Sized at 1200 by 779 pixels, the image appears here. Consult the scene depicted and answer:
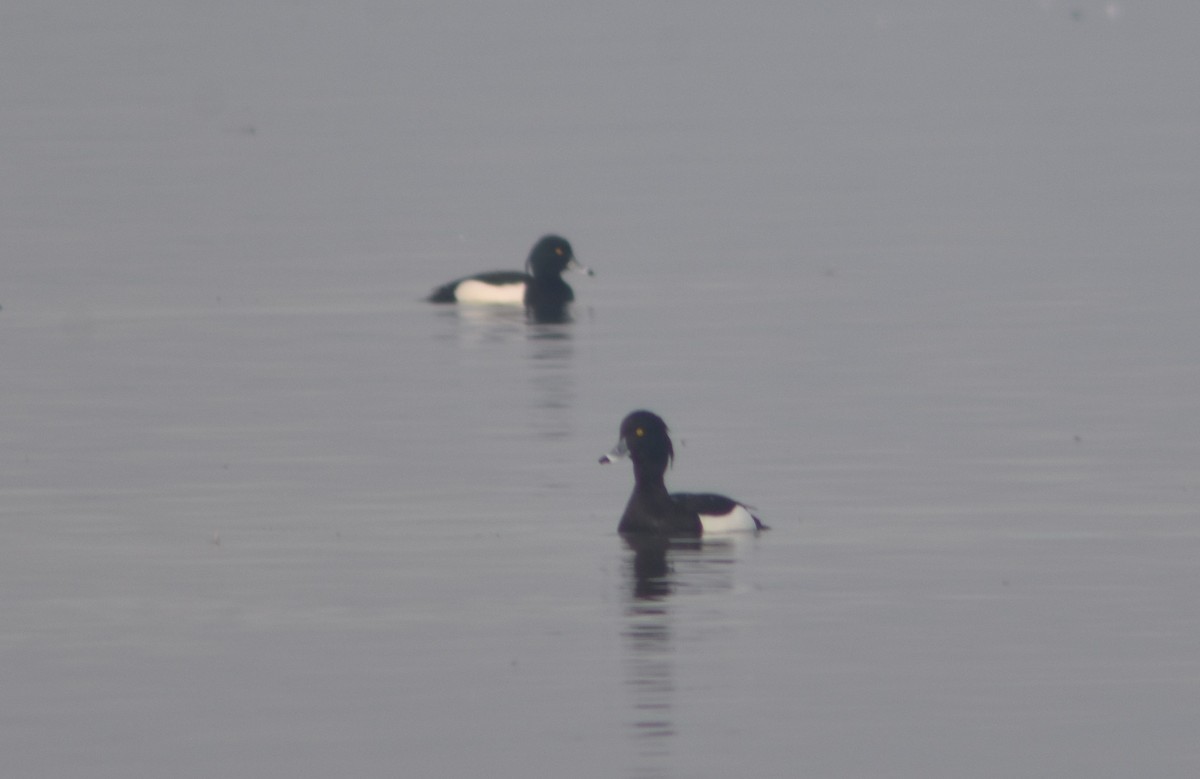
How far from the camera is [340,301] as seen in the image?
31.1 meters

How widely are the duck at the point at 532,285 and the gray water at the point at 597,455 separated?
801 millimetres

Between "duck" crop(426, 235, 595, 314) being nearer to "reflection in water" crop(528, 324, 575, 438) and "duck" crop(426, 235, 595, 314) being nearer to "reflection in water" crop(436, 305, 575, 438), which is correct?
"reflection in water" crop(436, 305, 575, 438)

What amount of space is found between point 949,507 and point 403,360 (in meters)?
9.15

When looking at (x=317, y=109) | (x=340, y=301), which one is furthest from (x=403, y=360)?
(x=317, y=109)

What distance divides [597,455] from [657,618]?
5.84 metres

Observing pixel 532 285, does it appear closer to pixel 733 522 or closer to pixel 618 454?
pixel 618 454

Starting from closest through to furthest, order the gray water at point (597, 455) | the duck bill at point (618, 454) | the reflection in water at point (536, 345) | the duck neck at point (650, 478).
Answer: the gray water at point (597, 455)
the duck neck at point (650, 478)
the duck bill at point (618, 454)
the reflection in water at point (536, 345)

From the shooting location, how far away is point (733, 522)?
17312mm

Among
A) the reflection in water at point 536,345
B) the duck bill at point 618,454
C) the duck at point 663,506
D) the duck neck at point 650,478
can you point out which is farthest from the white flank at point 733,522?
the reflection in water at point 536,345

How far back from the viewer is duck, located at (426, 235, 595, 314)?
31484 millimetres

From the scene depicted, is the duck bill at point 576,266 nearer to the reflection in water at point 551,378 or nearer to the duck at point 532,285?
the duck at point 532,285

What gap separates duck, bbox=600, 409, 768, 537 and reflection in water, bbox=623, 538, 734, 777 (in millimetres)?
110

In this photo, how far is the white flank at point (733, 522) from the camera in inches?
680

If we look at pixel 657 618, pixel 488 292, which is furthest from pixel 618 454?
pixel 488 292
